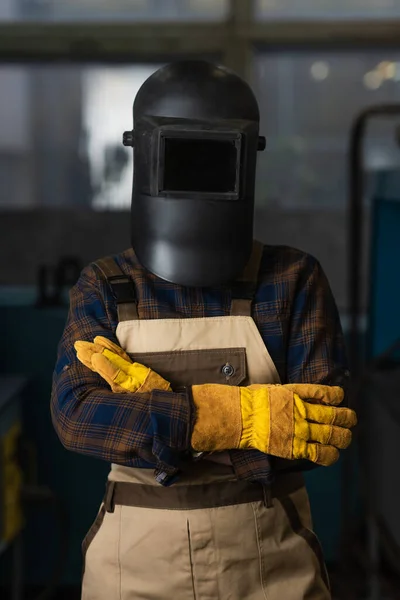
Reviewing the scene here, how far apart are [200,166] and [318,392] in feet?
1.22

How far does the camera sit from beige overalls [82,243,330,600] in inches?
48.2

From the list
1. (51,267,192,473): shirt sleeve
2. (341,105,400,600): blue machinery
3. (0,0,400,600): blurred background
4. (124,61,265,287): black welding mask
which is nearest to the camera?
(51,267,192,473): shirt sleeve

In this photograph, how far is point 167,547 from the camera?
4.03ft

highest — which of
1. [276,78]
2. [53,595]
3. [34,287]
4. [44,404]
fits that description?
[276,78]

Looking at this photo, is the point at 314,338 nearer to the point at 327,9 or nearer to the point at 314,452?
the point at 314,452

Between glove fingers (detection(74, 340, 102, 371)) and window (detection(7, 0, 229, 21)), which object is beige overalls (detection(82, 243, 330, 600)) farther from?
window (detection(7, 0, 229, 21))

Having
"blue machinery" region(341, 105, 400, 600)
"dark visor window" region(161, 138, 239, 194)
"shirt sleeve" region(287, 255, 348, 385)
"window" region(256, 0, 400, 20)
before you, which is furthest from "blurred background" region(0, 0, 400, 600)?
"dark visor window" region(161, 138, 239, 194)

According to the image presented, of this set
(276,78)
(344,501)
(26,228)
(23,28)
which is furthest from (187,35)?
(344,501)

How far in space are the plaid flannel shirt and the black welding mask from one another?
A: 44 mm

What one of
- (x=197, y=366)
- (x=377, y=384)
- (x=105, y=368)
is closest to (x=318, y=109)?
(x=377, y=384)

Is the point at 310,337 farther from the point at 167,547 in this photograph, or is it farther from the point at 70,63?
the point at 70,63

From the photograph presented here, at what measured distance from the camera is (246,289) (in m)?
1.28

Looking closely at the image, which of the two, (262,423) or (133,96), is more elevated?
(133,96)

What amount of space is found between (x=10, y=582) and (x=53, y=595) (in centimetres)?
14
